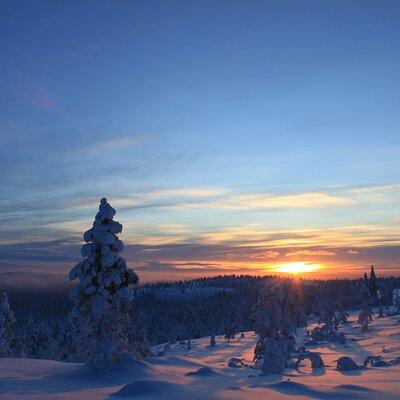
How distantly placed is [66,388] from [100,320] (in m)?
6.57

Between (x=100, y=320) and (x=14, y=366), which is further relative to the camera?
(x=100, y=320)

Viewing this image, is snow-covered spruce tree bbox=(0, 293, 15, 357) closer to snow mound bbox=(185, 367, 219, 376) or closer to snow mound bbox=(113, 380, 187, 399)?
snow mound bbox=(185, 367, 219, 376)

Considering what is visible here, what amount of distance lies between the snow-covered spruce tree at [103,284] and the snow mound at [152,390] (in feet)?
22.4

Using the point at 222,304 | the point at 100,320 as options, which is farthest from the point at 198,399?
the point at 222,304

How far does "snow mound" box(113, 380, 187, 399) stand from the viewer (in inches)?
612

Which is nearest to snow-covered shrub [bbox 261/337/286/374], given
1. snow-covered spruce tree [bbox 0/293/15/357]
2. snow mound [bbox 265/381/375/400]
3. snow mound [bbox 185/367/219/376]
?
snow mound [bbox 185/367/219/376]

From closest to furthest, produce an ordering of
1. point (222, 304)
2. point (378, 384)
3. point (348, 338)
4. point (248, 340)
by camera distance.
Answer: point (378, 384), point (348, 338), point (248, 340), point (222, 304)

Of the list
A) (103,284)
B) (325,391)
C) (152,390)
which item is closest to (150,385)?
(152,390)

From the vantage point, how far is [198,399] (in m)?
14.7

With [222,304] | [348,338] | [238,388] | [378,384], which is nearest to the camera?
[238,388]

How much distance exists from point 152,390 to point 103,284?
8502 mm

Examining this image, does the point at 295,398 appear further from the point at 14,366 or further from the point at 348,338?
the point at 348,338

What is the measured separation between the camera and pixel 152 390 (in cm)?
1617

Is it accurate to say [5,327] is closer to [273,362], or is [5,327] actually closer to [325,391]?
[273,362]
